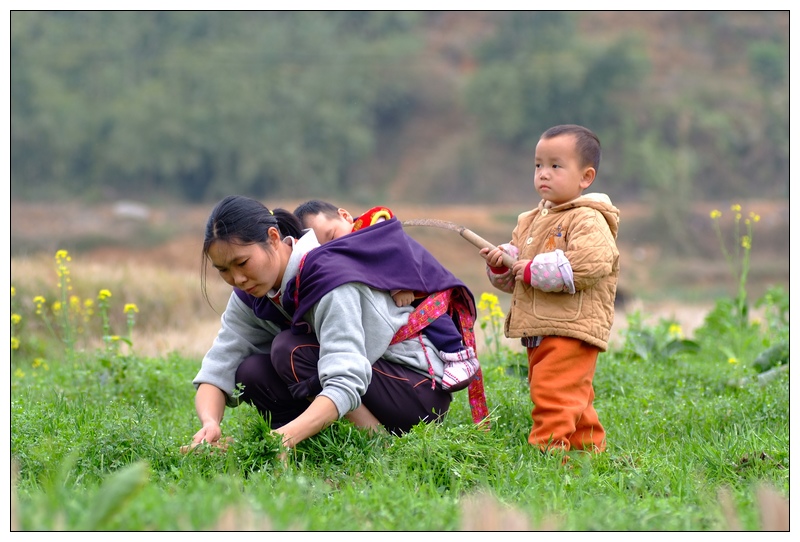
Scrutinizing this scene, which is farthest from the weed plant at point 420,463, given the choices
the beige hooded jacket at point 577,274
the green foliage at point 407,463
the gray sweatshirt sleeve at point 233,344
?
the beige hooded jacket at point 577,274

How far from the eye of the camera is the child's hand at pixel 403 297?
12.0 ft

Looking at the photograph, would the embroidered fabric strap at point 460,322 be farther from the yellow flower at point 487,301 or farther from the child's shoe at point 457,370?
the yellow flower at point 487,301

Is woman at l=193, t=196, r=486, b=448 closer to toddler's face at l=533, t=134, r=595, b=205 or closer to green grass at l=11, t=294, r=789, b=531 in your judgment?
green grass at l=11, t=294, r=789, b=531

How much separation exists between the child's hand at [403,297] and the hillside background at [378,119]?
83.8 ft

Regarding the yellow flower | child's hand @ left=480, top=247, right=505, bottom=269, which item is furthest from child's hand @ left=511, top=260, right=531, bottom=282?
the yellow flower

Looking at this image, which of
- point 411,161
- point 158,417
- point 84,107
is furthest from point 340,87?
point 158,417

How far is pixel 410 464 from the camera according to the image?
319cm

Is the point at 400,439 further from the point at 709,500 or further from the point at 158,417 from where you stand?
the point at 158,417

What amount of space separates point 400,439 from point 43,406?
1.70 meters

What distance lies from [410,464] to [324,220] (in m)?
1.20

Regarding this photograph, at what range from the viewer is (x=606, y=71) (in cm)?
3675

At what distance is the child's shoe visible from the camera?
12.1 feet

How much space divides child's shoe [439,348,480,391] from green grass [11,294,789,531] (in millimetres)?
223

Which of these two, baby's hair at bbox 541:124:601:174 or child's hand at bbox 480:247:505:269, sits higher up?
baby's hair at bbox 541:124:601:174
